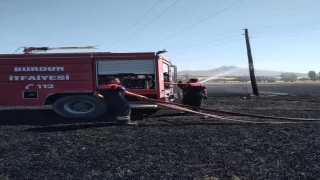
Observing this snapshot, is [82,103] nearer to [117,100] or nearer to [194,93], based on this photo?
[117,100]

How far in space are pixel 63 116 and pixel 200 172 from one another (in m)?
6.58

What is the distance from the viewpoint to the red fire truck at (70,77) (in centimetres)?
1027

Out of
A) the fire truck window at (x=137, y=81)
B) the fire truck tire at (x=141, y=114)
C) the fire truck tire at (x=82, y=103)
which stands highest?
the fire truck window at (x=137, y=81)

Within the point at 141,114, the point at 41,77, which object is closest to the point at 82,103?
the point at 41,77

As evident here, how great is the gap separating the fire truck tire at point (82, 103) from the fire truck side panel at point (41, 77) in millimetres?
242

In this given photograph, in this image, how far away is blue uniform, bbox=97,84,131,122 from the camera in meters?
8.92

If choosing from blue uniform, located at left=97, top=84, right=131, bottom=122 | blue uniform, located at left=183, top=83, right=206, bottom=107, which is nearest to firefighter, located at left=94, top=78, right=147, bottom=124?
blue uniform, located at left=97, top=84, right=131, bottom=122

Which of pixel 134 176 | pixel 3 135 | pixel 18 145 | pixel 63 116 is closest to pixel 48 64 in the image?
pixel 63 116

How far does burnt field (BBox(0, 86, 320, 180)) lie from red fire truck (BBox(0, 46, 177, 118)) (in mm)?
1466

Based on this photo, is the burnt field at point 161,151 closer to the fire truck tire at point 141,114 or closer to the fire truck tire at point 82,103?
the fire truck tire at point 82,103

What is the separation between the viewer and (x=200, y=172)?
4703 millimetres

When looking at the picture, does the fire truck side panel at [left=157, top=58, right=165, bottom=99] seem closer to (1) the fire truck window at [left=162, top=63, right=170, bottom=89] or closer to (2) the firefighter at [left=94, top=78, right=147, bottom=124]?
(1) the fire truck window at [left=162, top=63, right=170, bottom=89]

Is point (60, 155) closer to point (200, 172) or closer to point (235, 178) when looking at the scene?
point (200, 172)

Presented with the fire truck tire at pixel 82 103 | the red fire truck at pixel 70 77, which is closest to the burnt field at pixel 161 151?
the fire truck tire at pixel 82 103
